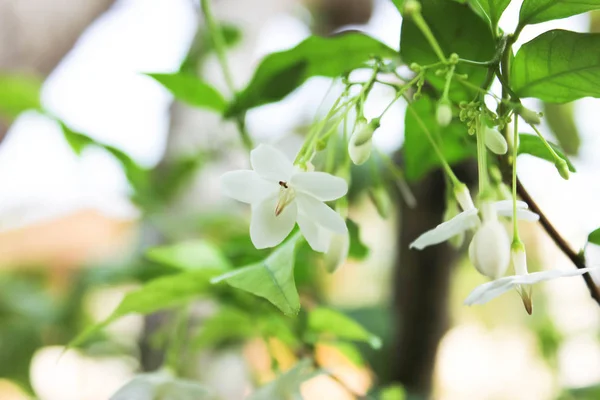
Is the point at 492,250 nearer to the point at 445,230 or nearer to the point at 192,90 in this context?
the point at 445,230

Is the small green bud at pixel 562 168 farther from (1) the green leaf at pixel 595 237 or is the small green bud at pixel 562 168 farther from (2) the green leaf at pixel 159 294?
(2) the green leaf at pixel 159 294

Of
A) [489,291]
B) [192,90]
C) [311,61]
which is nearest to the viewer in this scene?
[489,291]

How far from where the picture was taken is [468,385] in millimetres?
1309

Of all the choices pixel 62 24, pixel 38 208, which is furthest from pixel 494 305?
pixel 38 208

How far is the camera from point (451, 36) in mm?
257

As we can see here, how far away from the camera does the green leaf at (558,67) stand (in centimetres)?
24

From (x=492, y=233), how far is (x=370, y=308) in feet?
1.54

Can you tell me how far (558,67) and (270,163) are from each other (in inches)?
5.7

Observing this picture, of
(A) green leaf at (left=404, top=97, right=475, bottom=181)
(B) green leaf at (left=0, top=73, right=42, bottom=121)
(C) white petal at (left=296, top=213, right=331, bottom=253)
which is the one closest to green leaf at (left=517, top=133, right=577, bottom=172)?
(A) green leaf at (left=404, top=97, right=475, bottom=181)

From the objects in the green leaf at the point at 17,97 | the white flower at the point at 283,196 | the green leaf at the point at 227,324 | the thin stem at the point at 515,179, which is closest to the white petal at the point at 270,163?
the white flower at the point at 283,196

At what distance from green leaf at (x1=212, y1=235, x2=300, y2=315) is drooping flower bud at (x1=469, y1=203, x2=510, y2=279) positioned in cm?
8

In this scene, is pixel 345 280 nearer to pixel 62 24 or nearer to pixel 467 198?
pixel 62 24

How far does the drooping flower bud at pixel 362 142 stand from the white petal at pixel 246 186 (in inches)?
1.7

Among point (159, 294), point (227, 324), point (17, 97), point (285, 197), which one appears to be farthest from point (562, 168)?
point (17, 97)
